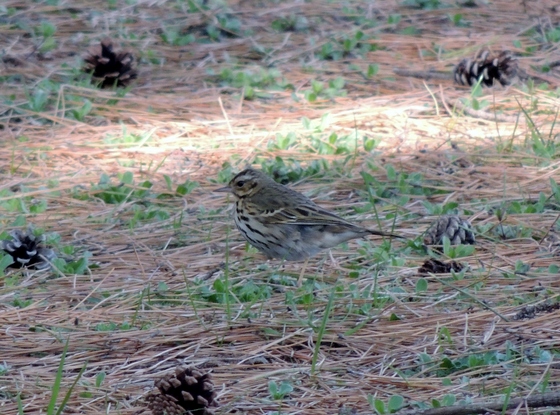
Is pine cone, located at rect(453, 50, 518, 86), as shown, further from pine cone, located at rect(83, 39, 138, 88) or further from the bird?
the bird

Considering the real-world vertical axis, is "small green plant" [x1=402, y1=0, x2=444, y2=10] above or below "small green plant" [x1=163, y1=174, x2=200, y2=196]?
above

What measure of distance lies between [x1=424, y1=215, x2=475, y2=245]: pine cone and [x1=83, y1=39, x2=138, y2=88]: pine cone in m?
3.32

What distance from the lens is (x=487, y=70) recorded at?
24.1 feet

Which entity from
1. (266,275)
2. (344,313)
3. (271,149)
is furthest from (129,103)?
(344,313)

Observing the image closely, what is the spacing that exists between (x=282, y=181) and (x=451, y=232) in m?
1.44

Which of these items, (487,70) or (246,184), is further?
(487,70)

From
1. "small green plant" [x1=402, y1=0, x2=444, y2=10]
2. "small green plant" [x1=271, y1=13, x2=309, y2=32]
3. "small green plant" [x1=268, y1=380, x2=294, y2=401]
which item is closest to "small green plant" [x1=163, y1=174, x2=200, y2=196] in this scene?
"small green plant" [x1=268, y1=380, x2=294, y2=401]

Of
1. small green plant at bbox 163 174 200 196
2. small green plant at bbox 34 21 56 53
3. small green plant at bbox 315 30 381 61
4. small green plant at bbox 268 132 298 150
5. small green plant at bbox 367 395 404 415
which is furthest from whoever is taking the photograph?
small green plant at bbox 315 30 381 61

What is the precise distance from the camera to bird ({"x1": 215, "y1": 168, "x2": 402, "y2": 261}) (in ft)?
15.8

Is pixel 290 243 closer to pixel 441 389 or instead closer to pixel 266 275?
pixel 266 275

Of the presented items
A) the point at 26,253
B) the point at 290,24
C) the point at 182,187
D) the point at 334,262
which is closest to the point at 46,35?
the point at 290,24

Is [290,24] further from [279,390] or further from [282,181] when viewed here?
[279,390]

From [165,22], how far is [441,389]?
5915 millimetres

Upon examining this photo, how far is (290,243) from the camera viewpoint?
493 cm
